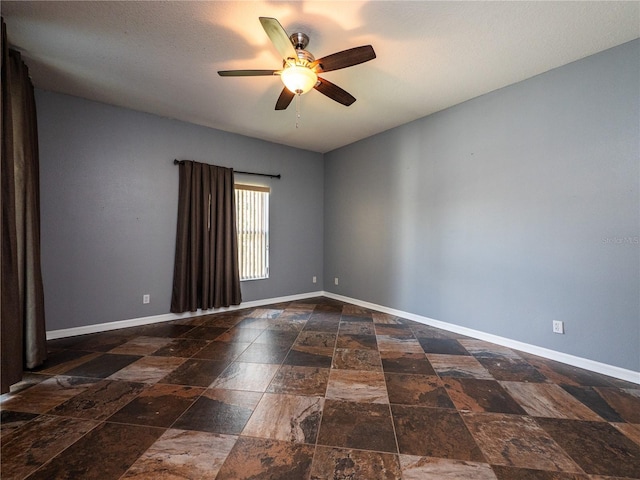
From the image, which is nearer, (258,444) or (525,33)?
(258,444)

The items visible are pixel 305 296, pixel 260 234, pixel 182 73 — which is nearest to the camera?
pixel 182 73

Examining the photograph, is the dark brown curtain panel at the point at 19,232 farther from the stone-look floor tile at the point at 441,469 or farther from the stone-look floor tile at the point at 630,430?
the stone-look floor tile at the point at 630,430

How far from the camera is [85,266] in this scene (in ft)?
10.6

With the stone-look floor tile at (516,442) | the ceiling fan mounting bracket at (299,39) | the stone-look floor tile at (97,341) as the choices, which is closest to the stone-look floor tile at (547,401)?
the stone-look floor tile at (516,442)

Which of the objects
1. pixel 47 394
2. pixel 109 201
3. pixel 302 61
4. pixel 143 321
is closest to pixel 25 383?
pixel 47 394

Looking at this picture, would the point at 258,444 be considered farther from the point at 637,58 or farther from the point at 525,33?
the point at 637,58

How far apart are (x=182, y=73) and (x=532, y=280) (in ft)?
13.6

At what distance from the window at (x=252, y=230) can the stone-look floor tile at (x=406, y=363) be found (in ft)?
8.65

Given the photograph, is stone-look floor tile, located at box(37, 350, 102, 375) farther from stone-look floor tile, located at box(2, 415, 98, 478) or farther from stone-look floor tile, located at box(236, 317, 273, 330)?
stone-look floor tile, located at box(236, 317, 273, 330)

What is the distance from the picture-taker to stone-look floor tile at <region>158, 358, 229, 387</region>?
7.15 ft

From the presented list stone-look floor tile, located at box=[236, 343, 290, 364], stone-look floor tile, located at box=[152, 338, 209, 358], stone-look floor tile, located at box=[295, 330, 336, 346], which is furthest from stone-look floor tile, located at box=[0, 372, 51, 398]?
stone-look floor tile, located at box=[295, 330, 336, 346]

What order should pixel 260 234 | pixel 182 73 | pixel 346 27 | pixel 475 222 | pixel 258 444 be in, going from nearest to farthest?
pixel 258 444 → pixel 346 27 → pixel 182 73 → pixel 475 222 → pixel 260 234

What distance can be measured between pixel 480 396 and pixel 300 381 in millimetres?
1366

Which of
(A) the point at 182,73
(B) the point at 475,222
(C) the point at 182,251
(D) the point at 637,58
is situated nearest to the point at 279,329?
(C) the point at 182,251
